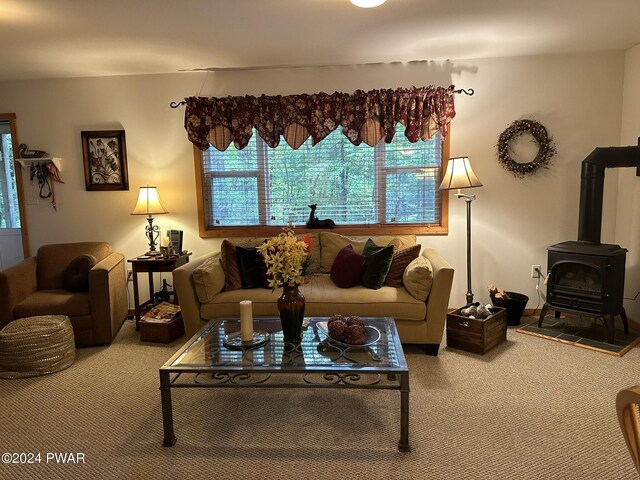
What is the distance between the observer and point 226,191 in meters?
4.18

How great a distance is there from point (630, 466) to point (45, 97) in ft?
17.4

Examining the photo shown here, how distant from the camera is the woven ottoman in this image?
289 cm

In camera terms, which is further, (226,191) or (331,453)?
(226,191)

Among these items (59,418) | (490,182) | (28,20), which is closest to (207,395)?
(59,418)

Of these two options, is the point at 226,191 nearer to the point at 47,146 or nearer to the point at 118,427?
the point at 47,146

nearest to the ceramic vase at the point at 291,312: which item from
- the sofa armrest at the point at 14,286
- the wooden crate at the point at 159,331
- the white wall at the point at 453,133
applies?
the wooden crate at the point at 159,331

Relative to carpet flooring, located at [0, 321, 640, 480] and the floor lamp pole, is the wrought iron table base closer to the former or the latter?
carpet flooring, located at [0, 321, 640, 480]

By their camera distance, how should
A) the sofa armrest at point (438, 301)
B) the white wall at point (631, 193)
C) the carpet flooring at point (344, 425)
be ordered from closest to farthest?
1. the carpet flooring at point (344, 425)
2. the sofa armrest at point (438, 301)
3. the white wall at point (631, 193)

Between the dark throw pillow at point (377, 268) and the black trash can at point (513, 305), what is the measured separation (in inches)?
45.5

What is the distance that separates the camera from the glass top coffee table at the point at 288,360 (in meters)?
2.05

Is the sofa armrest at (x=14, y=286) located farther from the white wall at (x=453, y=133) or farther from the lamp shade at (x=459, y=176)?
the lamp shade at (x=459, y=176)

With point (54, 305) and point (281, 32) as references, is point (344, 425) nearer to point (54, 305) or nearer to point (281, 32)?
point (54, 305)

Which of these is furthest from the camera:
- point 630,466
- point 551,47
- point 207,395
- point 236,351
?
point 551,47

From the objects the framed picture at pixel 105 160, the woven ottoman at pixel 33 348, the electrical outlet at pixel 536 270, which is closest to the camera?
the woven ottoman at pixel 33 348
